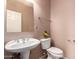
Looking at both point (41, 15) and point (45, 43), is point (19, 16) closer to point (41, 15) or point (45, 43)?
point (41, 15)

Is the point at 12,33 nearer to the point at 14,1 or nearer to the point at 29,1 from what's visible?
the point at 14,1

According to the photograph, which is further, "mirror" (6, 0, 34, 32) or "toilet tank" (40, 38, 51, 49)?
"toilet tank" (40, 38, 51, 49)

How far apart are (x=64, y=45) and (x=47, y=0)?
1455 mm

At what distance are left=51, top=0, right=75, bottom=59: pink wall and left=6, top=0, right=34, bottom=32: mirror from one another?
0.81 metres

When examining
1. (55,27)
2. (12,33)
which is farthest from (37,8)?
(12,33)

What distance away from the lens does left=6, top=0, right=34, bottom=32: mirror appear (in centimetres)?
217

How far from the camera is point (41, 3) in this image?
309 cm

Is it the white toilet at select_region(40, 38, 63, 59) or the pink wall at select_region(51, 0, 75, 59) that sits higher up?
the pink wall at select_region(51, 0, 75, 59)

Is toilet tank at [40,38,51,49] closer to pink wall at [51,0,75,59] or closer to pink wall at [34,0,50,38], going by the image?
pink wall at [34,0,50,38]

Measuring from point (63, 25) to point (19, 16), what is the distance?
4.13ft

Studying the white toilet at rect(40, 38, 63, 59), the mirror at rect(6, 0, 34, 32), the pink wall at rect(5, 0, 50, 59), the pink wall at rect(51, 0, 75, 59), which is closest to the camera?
the mirror at rect(6, 0, 34, 32)

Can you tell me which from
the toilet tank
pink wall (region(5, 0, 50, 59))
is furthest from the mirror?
the toilet tank

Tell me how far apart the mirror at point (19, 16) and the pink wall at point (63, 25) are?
0.81 m

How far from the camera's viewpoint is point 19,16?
239cm
